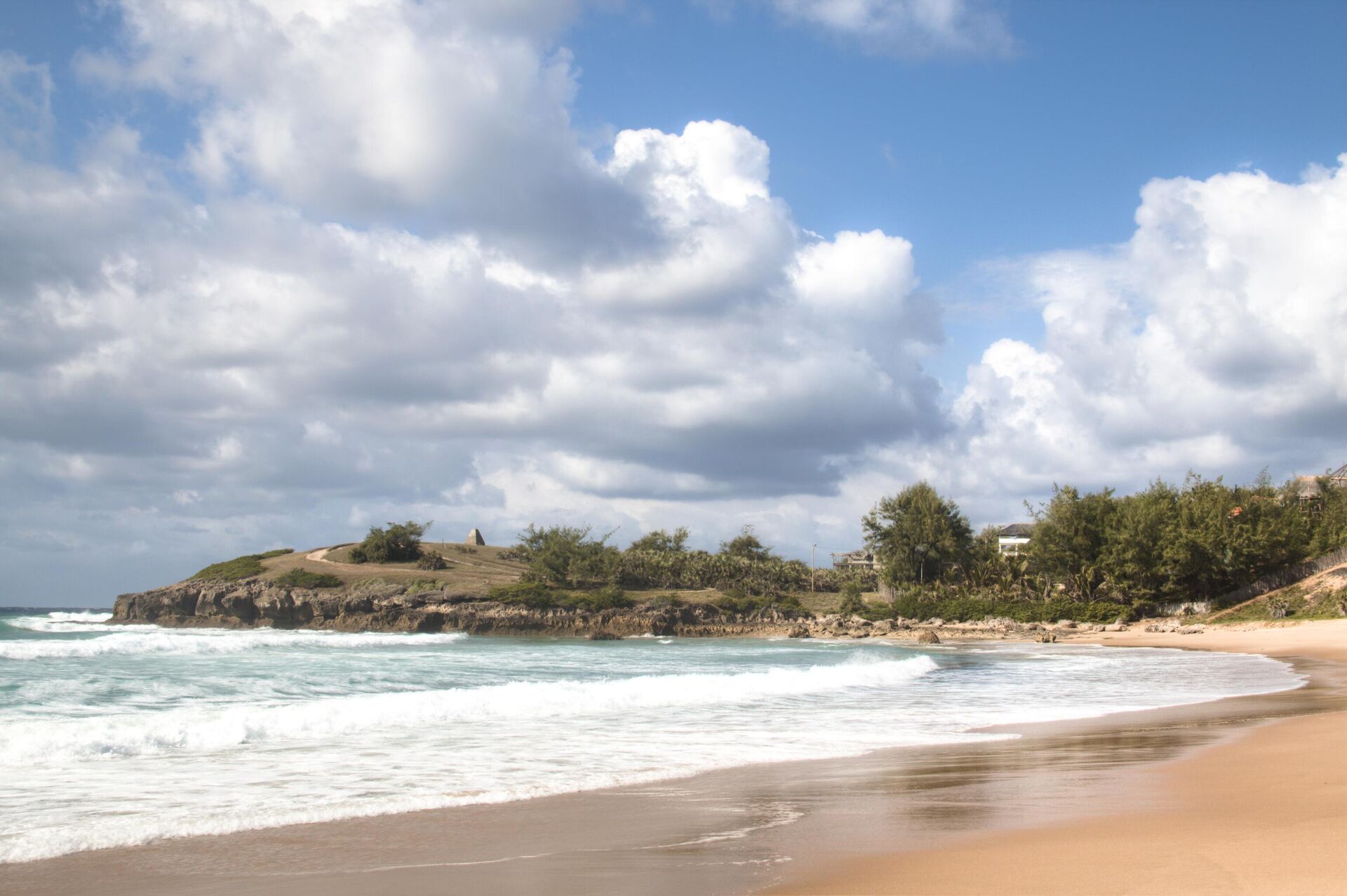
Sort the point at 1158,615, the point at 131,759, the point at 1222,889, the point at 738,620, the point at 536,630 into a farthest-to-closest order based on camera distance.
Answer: the point at 738,620
the point at 536,630
the point at 1158,615
the point at 131,759
the point at 1222,889

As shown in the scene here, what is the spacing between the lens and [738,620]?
67.9 meters

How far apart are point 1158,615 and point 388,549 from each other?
208 ft

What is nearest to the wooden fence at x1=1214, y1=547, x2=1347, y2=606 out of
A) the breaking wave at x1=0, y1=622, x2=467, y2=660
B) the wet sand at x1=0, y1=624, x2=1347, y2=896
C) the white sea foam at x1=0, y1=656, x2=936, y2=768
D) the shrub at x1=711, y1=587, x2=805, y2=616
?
the shrub at x1=711, y1=587, x2=805, y2=616

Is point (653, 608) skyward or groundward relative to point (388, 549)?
groundward

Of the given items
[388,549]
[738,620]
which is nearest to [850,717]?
[738,620]

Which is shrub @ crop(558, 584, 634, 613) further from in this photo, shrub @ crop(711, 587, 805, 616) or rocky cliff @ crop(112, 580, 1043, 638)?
shrub @ crop(711, 587, 805, 616)

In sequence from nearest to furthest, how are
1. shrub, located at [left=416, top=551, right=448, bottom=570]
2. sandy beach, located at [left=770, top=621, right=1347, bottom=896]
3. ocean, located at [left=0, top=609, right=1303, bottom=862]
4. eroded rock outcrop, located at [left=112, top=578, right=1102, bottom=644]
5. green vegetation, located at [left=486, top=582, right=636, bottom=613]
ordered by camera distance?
sandy beach, located at [left=770, top=621, right=1347, bottom=896] < ocean, located at [left=0, top=609, right=1303, bottom=862] < eroded rock outcrop, located at [left=112, top=578, right=1102, bottom=644] < green vegetation, located at [left=486, top=582, right=636, bottom=613] < shrub, located at [left=416, top=551, right=448, bottom=570]

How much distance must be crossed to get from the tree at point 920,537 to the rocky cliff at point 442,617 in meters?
8.24

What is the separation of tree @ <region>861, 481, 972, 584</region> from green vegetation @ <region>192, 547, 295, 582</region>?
55099mm

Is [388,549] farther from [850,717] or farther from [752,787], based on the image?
[752,787]

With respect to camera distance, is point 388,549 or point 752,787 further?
point 388,549

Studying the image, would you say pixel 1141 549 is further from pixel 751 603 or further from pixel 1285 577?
pixel 751 603

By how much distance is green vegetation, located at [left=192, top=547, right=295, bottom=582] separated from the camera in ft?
254

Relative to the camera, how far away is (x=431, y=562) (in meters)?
79.0
